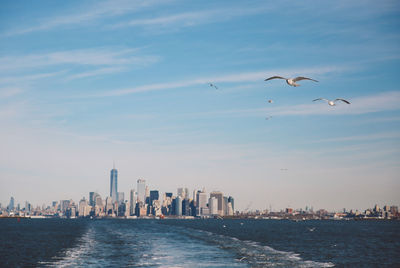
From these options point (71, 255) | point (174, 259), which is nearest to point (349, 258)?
point (174, 259)

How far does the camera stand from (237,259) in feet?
205

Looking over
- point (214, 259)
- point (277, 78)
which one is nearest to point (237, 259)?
point (214, 259)

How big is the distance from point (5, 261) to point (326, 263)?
44855mm

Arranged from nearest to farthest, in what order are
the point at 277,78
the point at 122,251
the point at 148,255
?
1. the point at 277,78
2. the point at 148,255
3. the point at 122,251

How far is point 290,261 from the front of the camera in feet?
205

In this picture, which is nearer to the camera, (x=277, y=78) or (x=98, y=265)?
(x=277, y=78)

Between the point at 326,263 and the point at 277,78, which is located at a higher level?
the point at 277,78

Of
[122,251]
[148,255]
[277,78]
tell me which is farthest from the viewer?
[122,251]

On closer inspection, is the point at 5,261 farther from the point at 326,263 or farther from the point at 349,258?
the point at 349,258

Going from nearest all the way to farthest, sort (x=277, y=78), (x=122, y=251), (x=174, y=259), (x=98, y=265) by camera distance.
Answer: (x=277, y=78) → (x=98, y=265) → (x=174, y=259) → (x=122, y=251)

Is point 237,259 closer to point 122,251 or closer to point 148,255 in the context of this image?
point 148,255

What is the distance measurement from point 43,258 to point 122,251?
40.0ft

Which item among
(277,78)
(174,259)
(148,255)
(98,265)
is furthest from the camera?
(148,255)

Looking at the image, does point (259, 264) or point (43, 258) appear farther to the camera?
point (43, 258)
